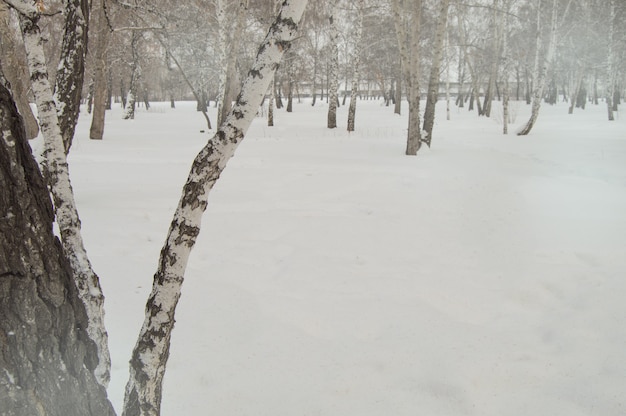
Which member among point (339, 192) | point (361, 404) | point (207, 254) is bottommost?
point (361, 404)

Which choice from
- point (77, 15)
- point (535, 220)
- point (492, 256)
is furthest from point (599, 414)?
point (77, 15)

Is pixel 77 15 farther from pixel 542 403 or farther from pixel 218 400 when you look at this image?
pixel 542 403

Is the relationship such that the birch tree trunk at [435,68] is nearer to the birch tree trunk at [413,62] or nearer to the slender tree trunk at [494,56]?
the birch tree trunk at [413,62]

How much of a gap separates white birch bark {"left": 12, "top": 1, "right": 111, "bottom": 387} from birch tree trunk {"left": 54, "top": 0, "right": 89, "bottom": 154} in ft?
5.68

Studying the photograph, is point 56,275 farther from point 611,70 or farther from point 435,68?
point 611,70

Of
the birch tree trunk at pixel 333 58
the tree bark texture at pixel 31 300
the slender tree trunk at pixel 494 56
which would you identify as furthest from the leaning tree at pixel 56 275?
the slender tree trunk at pixel 494 56

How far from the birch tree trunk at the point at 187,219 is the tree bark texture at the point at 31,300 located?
11.5 inches

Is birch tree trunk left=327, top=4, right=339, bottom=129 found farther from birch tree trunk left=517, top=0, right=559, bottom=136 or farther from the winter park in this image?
the winter park

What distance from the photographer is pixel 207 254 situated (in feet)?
14.4

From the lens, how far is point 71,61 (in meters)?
3.38

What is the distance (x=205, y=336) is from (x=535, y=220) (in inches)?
166

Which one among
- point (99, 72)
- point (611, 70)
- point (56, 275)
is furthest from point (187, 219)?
point (611, 70)

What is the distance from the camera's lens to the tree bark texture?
4.28 feet

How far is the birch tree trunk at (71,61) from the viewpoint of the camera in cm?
327
